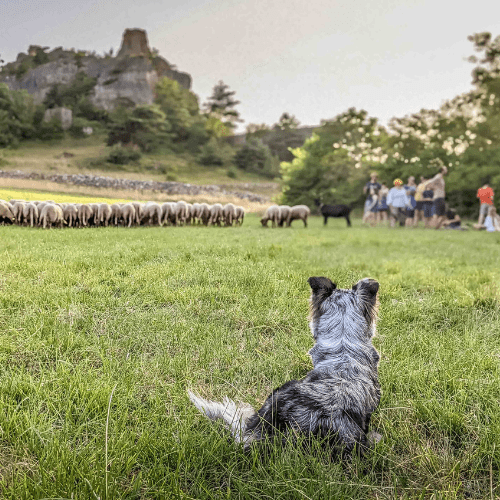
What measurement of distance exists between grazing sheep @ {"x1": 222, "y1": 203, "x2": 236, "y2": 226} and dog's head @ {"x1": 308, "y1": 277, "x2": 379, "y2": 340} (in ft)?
48.8

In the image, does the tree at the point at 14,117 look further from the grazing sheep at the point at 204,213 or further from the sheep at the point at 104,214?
the sheep at the point at 104,214

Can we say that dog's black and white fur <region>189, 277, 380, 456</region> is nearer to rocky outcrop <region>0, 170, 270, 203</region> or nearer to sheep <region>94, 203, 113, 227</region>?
sheep <region>94, 203, 113, 227</region>

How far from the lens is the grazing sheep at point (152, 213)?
14252 mm

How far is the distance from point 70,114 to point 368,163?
5783 centimetres

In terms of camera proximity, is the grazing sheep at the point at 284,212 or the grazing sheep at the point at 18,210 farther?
the grazing sheep at the point at 284,212

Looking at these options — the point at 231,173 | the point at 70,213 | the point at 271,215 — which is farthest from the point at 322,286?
the point at 231,173

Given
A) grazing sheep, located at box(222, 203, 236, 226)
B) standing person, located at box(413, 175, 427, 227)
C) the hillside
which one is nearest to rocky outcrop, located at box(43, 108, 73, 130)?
the hillside

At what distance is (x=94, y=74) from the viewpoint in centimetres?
7275

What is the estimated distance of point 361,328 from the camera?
200 cm

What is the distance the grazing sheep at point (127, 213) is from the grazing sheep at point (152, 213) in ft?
1.97

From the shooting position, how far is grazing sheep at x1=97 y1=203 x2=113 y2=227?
1282cm

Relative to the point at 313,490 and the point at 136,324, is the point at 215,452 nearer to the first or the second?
the point at 313,490

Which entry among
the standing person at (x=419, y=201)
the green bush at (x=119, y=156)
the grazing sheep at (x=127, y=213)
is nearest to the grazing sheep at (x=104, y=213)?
the grazing sheep at (x=127, y=213)

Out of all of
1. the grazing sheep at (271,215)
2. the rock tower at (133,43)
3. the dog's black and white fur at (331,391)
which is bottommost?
the dog's black and white fur at (331,391)
